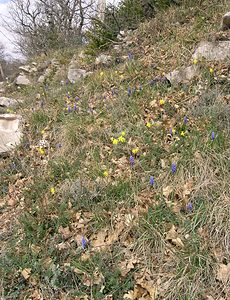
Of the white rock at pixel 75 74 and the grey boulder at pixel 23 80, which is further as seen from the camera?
the grey boulder at pixel 23 80

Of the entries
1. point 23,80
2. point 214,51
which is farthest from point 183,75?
point 23,80

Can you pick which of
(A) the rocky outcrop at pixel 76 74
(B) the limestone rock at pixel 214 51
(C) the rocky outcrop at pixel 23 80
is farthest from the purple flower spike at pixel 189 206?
(C) the rocky outcrop at pixel 23 80

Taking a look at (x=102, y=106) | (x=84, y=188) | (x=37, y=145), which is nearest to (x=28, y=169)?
(x=37, y=145)

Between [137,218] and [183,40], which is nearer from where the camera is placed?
[137,218]

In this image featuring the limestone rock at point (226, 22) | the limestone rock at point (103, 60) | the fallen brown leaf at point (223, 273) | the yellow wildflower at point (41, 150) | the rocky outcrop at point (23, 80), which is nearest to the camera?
the fallen brown leaf at point (223, 273)

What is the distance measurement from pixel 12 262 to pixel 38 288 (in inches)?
13.3

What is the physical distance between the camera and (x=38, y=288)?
2.22 meters

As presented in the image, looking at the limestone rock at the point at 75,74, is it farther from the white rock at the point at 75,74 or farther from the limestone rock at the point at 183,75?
the limestone rock at the point at 183,75

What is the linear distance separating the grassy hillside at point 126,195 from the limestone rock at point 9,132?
0.59 ft

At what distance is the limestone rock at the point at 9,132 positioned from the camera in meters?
4.22

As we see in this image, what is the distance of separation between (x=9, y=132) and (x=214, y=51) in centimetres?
345

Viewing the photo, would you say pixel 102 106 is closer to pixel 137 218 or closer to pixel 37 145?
pixel 37 145

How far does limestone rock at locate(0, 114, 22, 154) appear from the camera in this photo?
4.22 metres

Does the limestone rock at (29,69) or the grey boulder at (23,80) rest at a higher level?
the limestone rock at (29,69)
